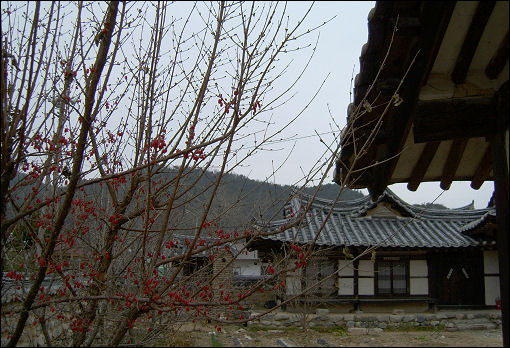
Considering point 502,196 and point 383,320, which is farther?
point 383,320

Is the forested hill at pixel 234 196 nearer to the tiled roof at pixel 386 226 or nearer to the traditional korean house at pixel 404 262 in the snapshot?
the tiled roof at pixel 386 226

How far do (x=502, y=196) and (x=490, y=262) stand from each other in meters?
13.5

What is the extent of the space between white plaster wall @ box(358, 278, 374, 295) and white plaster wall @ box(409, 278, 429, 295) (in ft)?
3.92

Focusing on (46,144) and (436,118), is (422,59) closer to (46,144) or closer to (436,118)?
(436,118)

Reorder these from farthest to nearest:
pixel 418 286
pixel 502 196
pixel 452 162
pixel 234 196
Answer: pixel 418 286
pixel 234 196
pixel 452 162
pixel 502 196

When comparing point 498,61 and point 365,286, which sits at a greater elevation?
point 498,61

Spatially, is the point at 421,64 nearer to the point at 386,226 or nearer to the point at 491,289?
the point at 386,226

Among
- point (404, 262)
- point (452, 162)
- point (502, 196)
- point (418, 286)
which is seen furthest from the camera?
point (404, 262)

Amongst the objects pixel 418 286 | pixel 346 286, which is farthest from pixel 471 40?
pixel 418 286

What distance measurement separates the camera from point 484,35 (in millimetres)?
2229

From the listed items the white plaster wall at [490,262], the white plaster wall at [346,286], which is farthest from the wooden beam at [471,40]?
the white plaster wall at [490,262]

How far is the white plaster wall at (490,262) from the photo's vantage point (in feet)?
45.3

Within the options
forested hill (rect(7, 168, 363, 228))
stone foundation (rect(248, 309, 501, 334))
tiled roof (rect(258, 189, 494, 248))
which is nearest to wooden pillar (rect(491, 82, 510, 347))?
forested hill (rect(7, 168, 363, 228))

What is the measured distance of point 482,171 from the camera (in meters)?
3.16
